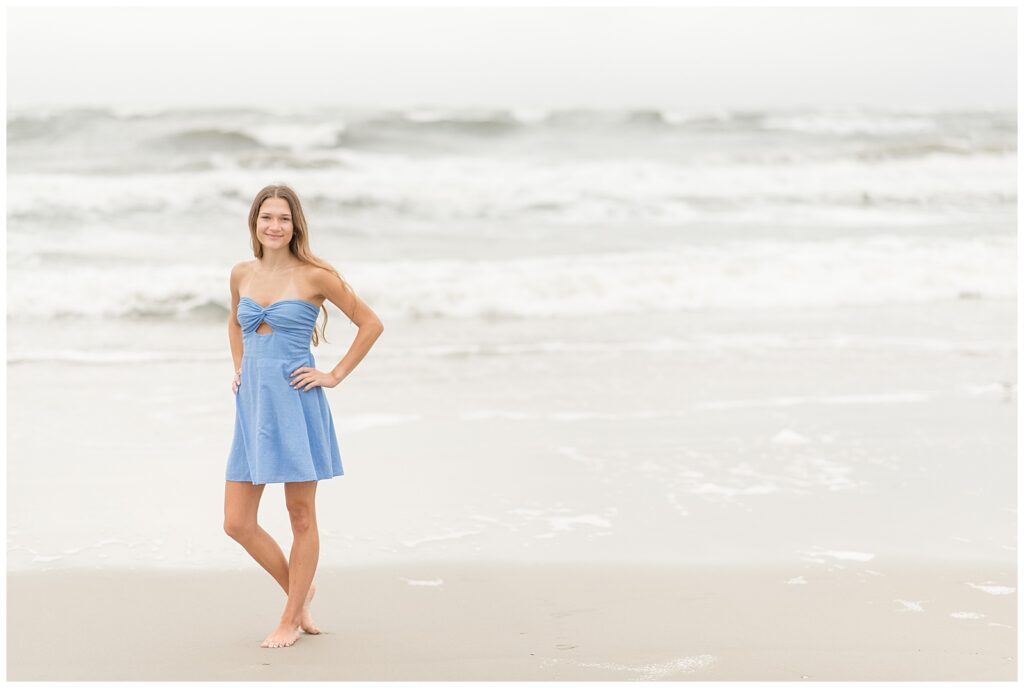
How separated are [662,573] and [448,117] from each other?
54.3 feet

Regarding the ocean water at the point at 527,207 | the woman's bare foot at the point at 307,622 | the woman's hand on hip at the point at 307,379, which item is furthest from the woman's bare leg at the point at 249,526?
the ocean water at the point at 527,207

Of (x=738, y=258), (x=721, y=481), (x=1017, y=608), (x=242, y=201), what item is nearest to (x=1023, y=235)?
(x=738, y=258)

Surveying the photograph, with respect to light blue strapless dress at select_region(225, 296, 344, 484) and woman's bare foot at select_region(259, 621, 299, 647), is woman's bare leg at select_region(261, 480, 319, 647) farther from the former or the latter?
light blue strapless dress at select_region(225, 296, 344, 484)

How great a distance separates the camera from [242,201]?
16.9 m

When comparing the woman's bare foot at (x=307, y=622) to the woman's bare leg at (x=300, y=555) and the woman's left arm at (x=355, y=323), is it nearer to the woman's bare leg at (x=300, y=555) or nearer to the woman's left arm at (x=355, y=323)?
the woman's bare leg at (x=300, y=555)

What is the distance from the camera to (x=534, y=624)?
179 inches

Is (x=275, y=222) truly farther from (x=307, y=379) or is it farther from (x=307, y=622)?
(x=307, y=622)

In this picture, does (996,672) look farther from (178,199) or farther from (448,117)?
(448,117)

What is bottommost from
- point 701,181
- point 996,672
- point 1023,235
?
point 996,672

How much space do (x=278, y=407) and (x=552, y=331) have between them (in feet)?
22.7

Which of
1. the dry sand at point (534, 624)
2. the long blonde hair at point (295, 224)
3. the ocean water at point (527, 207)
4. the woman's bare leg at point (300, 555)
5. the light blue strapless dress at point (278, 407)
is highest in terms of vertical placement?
the ocean water at point (527, 207)

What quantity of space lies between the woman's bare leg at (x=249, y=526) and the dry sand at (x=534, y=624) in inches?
6.6

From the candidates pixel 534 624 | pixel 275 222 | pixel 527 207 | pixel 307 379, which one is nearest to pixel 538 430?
pixel 534 624

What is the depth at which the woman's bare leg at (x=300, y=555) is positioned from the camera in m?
4.34
